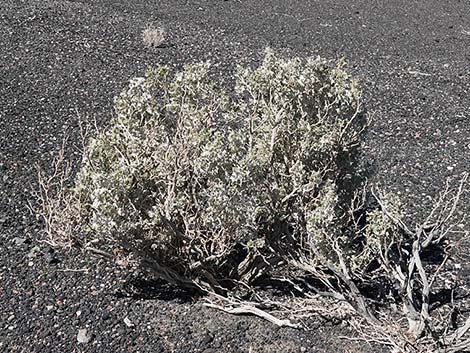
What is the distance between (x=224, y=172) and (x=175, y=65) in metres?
5.00

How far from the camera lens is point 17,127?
22.1 ft

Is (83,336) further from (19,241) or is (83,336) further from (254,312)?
(19,241)

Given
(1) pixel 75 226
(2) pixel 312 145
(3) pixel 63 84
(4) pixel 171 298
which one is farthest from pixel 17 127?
(2) pixel 312 145

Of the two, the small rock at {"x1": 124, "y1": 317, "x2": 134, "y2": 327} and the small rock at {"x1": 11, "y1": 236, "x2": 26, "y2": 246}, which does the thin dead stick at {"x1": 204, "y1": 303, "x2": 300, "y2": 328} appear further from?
the small rock at {"x1": 11, "y1": 236, "x2": 26, "y2": 246}

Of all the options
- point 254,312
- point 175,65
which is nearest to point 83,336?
point 254,312

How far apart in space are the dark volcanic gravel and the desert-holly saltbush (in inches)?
16.0

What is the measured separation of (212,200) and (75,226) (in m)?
0.98

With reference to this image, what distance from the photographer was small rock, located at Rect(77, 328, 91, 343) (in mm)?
4184

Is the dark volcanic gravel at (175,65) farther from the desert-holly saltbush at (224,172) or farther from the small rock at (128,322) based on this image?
the desert-holly saltbush at (224,172)

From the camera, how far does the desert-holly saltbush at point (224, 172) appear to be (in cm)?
407

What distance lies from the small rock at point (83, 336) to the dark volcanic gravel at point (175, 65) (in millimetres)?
21

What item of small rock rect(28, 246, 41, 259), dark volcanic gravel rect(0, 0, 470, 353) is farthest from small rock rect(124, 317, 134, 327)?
small rock rect(28, 246, 41, 259)

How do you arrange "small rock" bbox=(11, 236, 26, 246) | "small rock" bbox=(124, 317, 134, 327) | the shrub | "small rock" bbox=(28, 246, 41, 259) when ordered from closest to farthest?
the shrub → "small rock" bbox=(124, 317, 134, 327) → "small rock" bbox=(28, 246, 41, 259) → "small rock" bbox=(11, 236, 26, 246)

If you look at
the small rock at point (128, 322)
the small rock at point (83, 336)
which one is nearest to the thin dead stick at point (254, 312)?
the small rock at point (128, 322)
